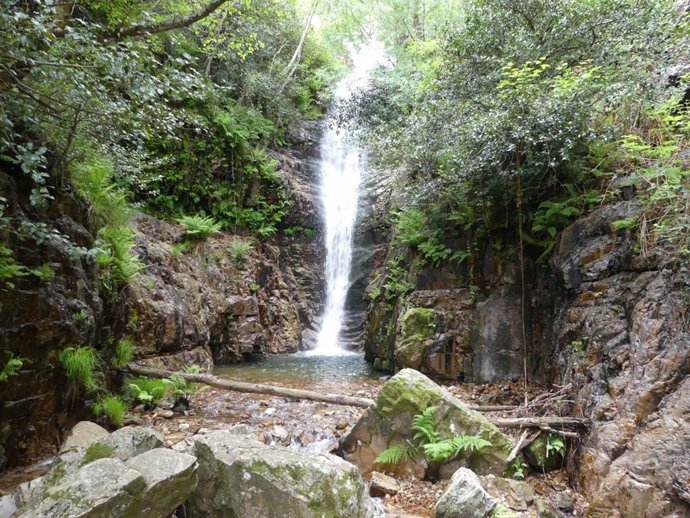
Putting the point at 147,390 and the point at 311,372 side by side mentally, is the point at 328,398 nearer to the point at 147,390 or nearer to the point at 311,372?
the point at 147,390

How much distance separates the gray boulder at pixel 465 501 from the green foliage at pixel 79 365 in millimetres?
3720

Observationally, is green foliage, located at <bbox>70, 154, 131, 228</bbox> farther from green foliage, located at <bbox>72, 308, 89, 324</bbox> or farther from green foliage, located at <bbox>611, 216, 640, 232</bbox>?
green foliage, located at <bbox>611, 216, 640, 232</bbox>

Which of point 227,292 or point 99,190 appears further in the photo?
point 227,292

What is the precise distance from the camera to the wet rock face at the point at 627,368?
3102 millimetres

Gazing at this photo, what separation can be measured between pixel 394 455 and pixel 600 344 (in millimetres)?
2572

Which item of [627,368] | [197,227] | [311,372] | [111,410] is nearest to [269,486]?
[111,410]

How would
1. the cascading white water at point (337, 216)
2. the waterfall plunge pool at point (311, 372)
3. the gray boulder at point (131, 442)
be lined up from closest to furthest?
the gray boulder at point (131, 442), the waterfall plunge pool at point (311, 372), the cascading white water at point (337, 216)

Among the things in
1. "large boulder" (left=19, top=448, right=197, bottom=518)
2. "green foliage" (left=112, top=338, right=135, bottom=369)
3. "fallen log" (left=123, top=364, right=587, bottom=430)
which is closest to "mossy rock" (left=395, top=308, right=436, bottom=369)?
"fallen log" (left=123, top=364, right=587, bottom=430)

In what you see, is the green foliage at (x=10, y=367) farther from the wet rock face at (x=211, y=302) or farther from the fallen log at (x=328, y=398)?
the wet rock face at (x=211, y=302)

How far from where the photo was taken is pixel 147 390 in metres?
5.52

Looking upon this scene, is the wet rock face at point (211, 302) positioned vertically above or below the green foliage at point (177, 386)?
above

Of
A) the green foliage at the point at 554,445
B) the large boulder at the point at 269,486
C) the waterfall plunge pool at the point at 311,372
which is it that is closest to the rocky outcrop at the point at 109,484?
the large boulder at the point at 269,486

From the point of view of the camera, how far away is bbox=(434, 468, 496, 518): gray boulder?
3.28 meters

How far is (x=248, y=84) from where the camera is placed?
1361 cm
